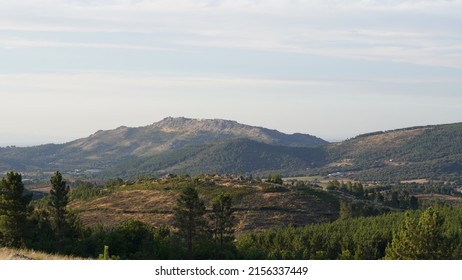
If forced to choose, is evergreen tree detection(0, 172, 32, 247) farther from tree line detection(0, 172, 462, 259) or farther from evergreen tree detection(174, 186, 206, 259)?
evergreen tree detection(174, 186, 206, 259)

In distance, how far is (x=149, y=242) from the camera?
84062 millimetres

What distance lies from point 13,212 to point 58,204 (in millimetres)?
15530

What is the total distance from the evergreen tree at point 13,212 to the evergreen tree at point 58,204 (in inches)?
405

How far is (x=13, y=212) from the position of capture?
77.8 m

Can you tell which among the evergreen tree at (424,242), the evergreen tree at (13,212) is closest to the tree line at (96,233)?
the evergreen tree at (13,212)

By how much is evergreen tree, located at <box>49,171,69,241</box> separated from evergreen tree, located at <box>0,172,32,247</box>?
33.7 ft

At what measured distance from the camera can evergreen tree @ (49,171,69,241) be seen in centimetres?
9007

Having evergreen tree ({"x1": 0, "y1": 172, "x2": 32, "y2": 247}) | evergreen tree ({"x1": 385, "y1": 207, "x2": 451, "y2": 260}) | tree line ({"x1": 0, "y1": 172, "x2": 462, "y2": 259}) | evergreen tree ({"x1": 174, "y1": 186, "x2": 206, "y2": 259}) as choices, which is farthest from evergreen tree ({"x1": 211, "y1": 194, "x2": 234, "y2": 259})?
evergreen tree ({"x1": 0, "y1": 172, "x2": 32, "y2": 247})

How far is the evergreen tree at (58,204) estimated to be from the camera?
90075 millimetres

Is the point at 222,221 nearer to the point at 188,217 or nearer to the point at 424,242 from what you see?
the point at 188,217

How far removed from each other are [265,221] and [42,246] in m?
102

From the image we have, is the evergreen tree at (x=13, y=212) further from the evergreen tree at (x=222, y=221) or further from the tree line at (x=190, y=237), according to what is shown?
the evergreen tree at (x=222, y=221)

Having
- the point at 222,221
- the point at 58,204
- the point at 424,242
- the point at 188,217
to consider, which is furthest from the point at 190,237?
the point at 424,242
